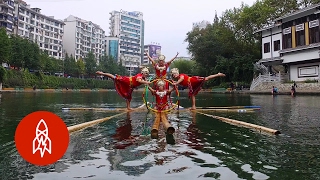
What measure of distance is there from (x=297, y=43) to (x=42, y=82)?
5356 centimetres

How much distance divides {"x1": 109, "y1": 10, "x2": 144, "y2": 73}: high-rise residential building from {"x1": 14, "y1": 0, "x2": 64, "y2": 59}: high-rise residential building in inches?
1613

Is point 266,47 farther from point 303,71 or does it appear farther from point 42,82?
point 42,82

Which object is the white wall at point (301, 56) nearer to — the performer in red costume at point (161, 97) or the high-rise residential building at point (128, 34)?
the performer in red costume at point (161, 97)

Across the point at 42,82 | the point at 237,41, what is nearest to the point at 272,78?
the point at 237,41

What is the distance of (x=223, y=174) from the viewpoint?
16.8 ft

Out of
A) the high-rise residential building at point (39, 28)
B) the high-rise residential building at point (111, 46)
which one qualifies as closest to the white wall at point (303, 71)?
the high-rise residential building at point (39, 28)

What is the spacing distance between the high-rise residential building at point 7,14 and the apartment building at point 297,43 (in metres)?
64.3

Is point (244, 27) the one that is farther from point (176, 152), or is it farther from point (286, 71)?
point (176, 152)

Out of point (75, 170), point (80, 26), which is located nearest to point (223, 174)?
point (75, 170)

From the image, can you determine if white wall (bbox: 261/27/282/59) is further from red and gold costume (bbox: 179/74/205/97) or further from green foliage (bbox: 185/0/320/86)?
red and gold costume (bbox: 179/74/205/97)

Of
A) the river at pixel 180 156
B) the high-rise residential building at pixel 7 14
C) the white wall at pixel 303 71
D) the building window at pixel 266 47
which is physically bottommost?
the river at pixel 180 156

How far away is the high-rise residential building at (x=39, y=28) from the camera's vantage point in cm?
8584

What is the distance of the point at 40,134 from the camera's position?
14.1 ft

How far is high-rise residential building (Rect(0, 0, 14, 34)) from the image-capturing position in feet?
246
